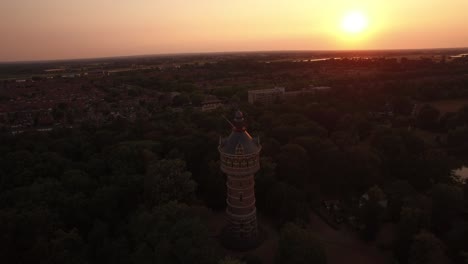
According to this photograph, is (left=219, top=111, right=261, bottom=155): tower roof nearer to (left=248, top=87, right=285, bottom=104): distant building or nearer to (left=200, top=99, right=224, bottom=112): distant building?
(left=200, top=99, right=224, bottom=112): distant building

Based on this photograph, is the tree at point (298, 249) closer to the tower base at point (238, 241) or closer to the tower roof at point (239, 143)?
the tower base at point (238, 241)

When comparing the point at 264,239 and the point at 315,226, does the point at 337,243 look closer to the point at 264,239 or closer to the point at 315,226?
the point at 315,226

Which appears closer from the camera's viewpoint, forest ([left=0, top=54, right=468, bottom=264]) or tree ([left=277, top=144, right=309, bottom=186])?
forest ([left=0, top=54, right=468, bottom=264])

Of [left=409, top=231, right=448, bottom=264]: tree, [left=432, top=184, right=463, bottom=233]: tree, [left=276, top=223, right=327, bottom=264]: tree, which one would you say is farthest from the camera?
[left=432, top=184, right=463, bottom=233]: tree

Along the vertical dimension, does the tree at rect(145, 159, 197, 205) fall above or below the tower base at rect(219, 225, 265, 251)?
above

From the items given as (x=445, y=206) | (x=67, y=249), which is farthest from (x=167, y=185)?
(x=445, y=206)

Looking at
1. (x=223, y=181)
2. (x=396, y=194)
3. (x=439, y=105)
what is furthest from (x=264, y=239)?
(x=439, y=105)

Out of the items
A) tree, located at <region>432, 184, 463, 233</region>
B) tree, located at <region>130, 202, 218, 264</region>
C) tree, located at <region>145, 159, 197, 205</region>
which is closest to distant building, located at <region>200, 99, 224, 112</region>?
tree, located at <region>145, 159, 197, 205</region>
